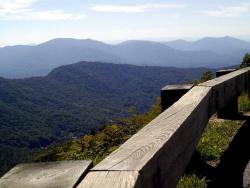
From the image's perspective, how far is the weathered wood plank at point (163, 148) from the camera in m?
1.63

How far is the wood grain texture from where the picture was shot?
1.41 meters

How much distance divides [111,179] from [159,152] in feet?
1.39

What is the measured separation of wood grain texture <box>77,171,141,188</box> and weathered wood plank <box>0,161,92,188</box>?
5 centimetres

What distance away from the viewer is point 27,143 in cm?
17200

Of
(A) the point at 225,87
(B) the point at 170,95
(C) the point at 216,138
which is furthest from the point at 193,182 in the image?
(C) the point at 216,138

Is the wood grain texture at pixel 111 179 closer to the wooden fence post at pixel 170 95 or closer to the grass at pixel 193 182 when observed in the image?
the grass at pixel 193 182

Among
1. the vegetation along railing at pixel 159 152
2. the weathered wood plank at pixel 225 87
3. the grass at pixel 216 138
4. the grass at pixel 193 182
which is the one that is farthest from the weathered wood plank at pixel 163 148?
the grass at pixel 216 138

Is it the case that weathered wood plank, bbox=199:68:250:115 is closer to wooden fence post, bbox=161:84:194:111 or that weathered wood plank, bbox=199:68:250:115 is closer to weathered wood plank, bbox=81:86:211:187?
wooden fence post, bbox=161:84:194:111

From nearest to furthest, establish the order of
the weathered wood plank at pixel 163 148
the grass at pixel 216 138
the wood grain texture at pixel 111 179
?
the wood grain texture at pixel 111 179, the weathered wood plank at pixel 163 148, the grass at pixel 216 138

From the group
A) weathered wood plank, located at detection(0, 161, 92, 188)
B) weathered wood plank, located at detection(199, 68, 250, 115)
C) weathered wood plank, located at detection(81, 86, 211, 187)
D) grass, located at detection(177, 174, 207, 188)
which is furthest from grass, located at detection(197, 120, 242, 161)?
weathered wood plank, located at detection(0, 161, 92, 188)

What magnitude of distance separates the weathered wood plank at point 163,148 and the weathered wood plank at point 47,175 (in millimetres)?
56

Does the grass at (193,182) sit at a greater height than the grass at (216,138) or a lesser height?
lesser

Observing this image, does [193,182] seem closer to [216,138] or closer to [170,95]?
[170,95]

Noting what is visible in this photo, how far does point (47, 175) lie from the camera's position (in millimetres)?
1503
